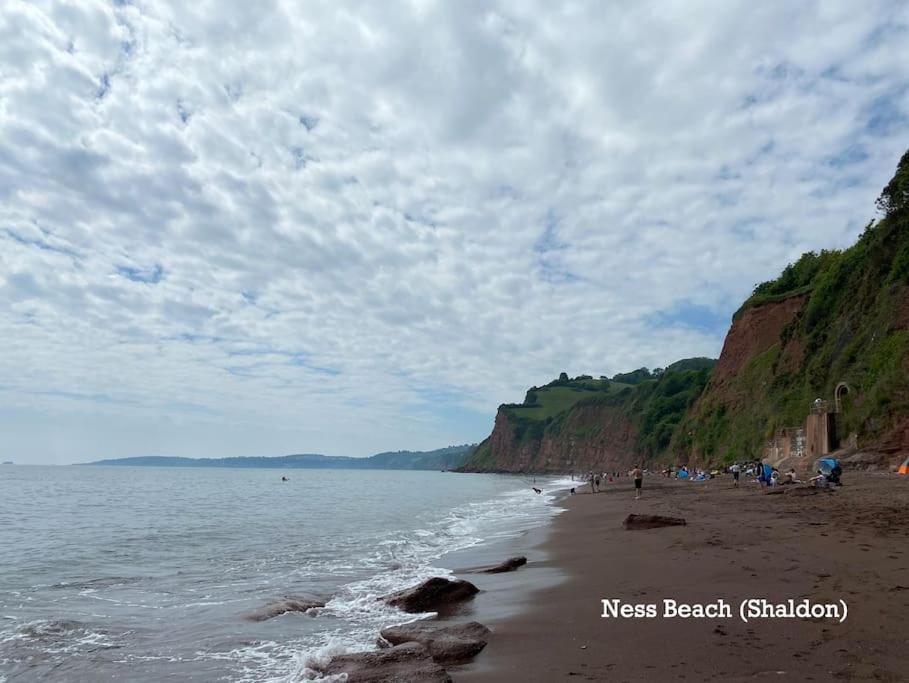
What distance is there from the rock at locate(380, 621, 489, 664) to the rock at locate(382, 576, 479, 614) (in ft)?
3.62

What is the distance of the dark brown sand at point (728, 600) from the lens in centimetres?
505

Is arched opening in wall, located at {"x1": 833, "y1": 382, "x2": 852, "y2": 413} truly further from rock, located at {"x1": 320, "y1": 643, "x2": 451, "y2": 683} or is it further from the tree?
rock, located at {"x1": 320, "y1": 643, "x2": 451, "y2": 683}

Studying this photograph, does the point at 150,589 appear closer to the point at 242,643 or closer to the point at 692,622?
the point at 242,643

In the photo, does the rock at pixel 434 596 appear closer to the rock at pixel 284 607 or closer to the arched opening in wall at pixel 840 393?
the rock at pixel 284 607

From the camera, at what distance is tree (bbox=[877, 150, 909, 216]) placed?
111ft

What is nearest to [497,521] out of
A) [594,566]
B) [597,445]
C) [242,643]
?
[594,566]

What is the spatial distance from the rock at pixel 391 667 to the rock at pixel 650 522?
1023 cm

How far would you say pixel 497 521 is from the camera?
25953 mm

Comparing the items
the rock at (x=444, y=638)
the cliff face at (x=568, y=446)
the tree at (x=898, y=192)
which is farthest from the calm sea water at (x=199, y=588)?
the cliff face at (x=568, y=446)

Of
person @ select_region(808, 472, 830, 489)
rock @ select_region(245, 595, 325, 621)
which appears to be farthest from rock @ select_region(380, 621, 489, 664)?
person @ select_region(808, 472, 830, 489)

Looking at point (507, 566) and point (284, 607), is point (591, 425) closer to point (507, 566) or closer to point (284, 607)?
point (507, 566)

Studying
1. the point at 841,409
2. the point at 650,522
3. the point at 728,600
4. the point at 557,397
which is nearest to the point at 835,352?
the point at 841,409

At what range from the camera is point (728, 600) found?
7082 millimetres

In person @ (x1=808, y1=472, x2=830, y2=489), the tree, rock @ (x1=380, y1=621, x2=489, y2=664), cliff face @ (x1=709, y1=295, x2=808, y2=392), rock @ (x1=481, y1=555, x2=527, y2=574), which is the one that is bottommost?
rock @ (x1=481, y1=555, x2=527, y2=574)
